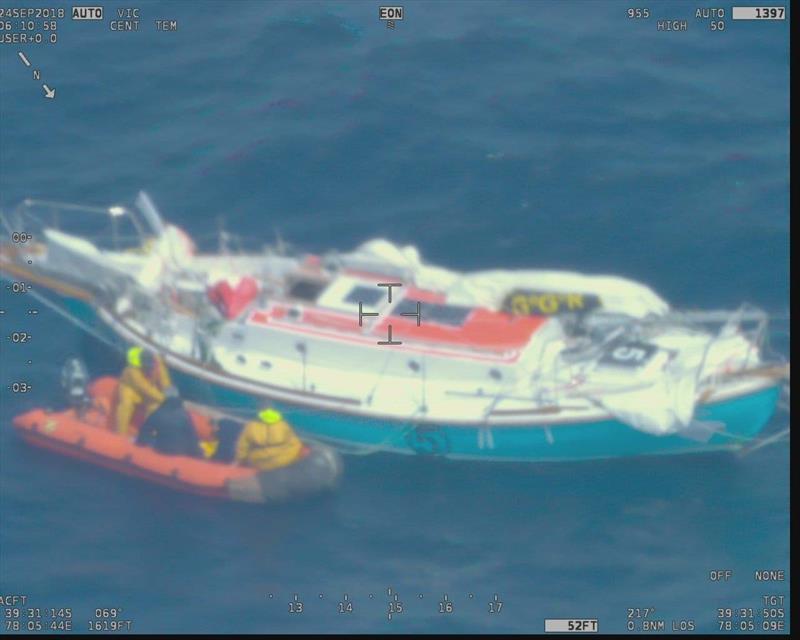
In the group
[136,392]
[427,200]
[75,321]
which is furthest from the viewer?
[427,200]

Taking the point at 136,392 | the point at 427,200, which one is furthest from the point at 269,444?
the point at 427,200

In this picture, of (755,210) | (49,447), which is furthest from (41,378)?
(755,210)

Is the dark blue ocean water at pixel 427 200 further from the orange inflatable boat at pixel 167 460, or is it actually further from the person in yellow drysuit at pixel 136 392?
the person in yellow drysuit at pixel 136 392

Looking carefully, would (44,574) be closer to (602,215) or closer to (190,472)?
(190,472)

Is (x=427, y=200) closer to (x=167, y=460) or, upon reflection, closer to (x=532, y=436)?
(x=532, y=436)

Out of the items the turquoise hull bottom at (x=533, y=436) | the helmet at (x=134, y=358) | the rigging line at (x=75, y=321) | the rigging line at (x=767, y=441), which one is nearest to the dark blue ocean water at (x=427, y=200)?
the rigging line at (x=767, y=441)

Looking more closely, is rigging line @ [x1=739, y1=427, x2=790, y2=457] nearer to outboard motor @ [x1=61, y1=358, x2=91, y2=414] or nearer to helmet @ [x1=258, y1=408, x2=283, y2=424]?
helmet @ [x1=258, y1=408, x2=283, y2=424]
